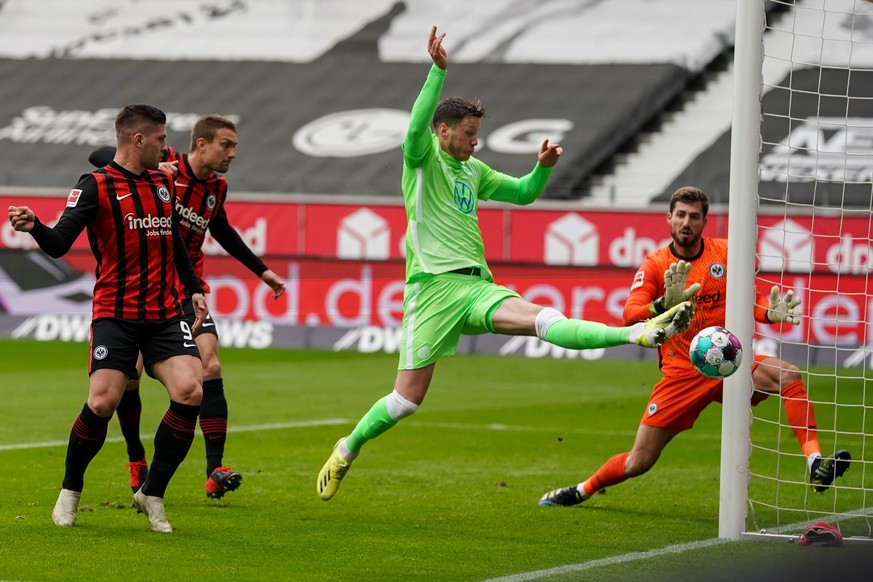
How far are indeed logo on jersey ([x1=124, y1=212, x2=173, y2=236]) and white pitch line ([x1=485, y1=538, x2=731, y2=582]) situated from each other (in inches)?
97.4

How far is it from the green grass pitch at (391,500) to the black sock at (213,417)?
1.11 feet

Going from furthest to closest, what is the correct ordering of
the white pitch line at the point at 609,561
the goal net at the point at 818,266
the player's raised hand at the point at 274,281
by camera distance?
the player's raised hand at the point at 274,281, the goal net at the point at 818,266, the white pitch line at the point at 609,561

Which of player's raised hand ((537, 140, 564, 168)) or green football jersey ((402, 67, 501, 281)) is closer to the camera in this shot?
green football jersey ((402, 67, 501, 281))

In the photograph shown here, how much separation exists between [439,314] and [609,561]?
1.64 m

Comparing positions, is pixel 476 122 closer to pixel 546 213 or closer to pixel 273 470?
pixel 273 470

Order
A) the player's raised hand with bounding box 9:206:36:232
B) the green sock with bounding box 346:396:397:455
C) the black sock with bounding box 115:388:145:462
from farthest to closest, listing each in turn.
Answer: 1. the black sock with bounding box 115:388:145:462
2. the green sock with bounding box 346:396:397:455
3. the player's raised hand with bounding box 9:206:36:232

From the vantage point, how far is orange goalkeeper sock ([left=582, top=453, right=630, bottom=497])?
8.21 meters

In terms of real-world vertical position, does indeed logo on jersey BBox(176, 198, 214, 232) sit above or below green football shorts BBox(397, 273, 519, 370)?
above

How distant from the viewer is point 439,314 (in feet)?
24.6

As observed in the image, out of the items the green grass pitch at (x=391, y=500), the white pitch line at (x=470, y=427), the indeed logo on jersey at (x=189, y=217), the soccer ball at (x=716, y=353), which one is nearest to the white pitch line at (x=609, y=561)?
the green grass pitch at (x=391, y=500)

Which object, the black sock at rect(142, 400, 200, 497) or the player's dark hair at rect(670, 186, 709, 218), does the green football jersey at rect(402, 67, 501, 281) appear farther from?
the black sock at rect(142, 400, 200, 497)

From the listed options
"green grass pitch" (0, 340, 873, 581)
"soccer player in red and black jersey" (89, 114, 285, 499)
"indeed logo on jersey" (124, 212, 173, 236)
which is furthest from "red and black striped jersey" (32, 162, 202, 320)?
"green grass pitch" (0, 340, 873, 581)

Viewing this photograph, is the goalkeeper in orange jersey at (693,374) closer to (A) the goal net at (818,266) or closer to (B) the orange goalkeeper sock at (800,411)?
(B) the orange goalkeeper sock at (800,411)

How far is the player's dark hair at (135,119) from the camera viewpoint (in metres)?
7.11
